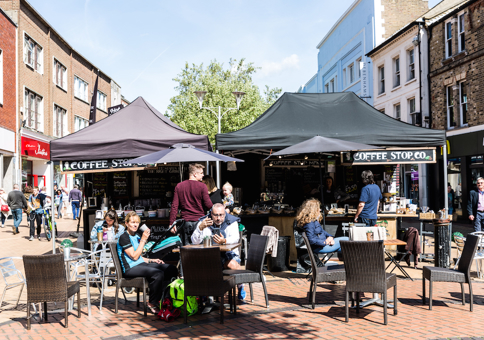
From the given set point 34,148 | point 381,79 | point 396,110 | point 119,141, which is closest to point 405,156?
point 119,141

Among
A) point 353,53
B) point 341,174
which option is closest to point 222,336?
point 341,174

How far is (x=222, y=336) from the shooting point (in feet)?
17.3

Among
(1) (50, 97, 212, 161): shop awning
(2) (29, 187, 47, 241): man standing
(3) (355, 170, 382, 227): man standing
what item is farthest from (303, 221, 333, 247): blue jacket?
(2) (29, 187, 47, 241): man standing

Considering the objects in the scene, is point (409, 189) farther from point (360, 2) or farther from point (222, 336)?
point (222, 336)

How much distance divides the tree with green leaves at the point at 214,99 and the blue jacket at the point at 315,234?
25.2 metres

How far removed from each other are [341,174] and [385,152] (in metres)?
2.72

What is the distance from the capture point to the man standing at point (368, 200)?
9406 mm

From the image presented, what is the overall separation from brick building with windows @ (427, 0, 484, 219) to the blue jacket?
524 inches

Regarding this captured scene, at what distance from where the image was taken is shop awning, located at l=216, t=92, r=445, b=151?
9984 millimetres

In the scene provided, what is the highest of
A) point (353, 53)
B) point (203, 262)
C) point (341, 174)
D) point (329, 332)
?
point (353, 53)

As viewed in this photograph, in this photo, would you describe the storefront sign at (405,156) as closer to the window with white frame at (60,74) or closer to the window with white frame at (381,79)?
the window with white frame at (381,79)

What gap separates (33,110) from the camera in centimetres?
2612

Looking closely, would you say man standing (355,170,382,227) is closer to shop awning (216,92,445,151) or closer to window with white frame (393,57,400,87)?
shop awning (216,92,445,151)

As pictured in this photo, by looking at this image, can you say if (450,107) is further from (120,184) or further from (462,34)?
(120,184)
